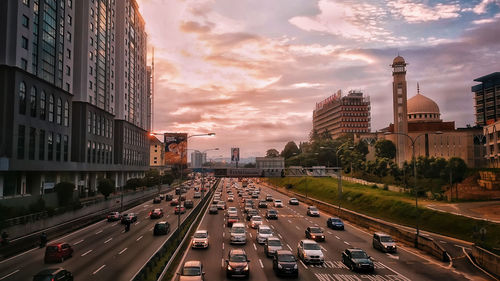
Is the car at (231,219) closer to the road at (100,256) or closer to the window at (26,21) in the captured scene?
the road at (100,256)

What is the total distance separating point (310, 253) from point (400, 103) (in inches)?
3361

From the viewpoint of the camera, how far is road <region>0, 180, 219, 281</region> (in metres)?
26.8

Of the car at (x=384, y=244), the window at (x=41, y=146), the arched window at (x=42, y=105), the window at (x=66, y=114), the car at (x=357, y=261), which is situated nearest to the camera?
the car at (x=357, y=261)

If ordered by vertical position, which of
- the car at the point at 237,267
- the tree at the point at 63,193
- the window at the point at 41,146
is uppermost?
the window at the point at 41,146

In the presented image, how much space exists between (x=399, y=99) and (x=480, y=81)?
237ft

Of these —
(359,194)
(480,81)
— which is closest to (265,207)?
(359,194)

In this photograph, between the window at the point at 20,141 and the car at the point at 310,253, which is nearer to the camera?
the car at the point at 310,253

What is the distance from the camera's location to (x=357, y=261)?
27.7 metres

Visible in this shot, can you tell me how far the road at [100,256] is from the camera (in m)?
26.8

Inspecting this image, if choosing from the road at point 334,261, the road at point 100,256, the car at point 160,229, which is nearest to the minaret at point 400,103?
the road at point 334,261

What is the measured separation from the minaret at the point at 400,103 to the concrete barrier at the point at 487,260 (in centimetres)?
7685

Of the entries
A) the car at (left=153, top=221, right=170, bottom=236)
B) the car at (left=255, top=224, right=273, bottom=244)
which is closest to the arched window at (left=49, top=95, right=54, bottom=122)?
the car at (left=153, top=221, right=170, bottom=236)

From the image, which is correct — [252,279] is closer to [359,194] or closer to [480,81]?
[359,194]

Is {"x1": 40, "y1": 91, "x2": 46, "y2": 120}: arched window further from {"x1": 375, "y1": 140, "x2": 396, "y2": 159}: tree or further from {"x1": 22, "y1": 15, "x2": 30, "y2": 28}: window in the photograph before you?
{"x1": 375, "y1": 140, "x2": 396, "y2": 159}: tree
